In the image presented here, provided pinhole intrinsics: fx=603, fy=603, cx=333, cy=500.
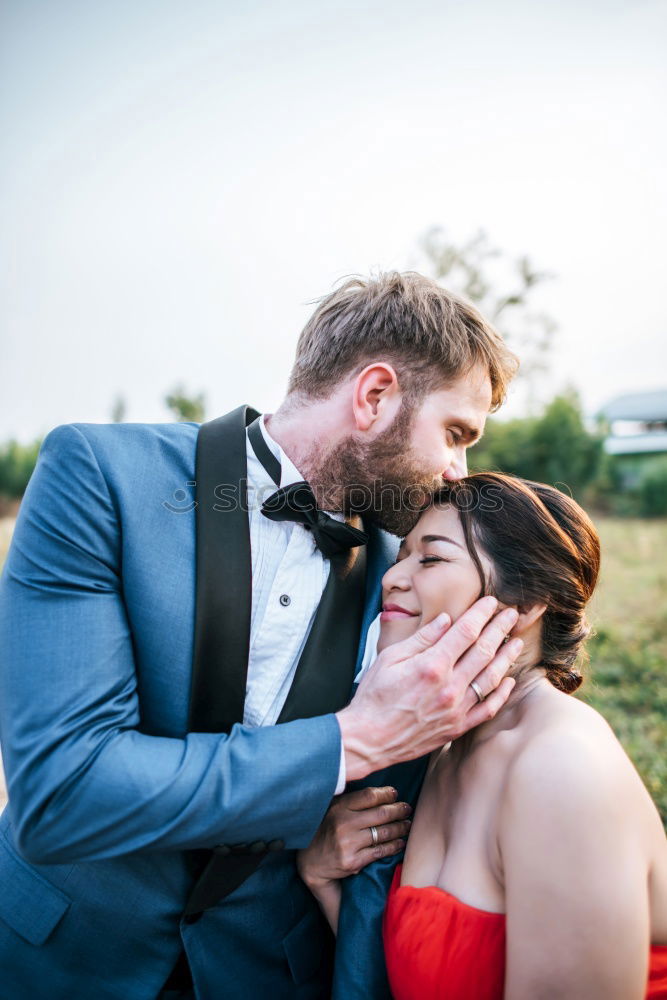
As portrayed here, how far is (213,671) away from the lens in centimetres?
180

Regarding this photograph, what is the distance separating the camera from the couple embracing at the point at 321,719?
154 cm

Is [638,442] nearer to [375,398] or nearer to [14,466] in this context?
[14,466]

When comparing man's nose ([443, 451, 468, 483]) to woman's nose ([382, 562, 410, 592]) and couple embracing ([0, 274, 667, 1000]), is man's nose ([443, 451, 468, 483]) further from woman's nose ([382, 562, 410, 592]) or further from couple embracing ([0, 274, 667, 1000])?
woman's nose ([382, 562, 410, 592])

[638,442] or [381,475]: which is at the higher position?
[381,475]

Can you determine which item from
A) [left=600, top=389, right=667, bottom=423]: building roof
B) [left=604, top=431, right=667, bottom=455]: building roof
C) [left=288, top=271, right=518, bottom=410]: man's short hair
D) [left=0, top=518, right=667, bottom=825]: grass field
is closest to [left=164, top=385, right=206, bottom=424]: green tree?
[left=0, top=518, right=667, bottom=825]: grass field

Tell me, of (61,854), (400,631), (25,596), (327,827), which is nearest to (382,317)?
(400,631)

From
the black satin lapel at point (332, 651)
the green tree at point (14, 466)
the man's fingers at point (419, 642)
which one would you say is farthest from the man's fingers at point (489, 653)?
the green tree at point (14, 466)

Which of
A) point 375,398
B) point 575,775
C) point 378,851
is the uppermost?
point 375,398

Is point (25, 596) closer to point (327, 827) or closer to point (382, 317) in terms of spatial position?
point (327, 827)

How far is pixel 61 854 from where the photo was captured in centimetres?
149

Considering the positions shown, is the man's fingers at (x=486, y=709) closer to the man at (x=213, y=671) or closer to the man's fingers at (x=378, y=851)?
the man at (x=213, y=671)

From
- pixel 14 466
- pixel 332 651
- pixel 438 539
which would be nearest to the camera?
pixel 332 651

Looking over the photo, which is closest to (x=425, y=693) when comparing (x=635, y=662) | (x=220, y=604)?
(x=220, y=604)

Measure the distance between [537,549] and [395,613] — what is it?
55cm
